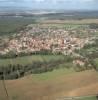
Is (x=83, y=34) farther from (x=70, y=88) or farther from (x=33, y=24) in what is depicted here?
(x=70, y=88)

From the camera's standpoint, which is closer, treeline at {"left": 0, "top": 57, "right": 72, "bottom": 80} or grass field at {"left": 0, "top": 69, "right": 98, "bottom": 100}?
grass field at {"left": 0, "top": 69, "right": 98, "bottom": 100}

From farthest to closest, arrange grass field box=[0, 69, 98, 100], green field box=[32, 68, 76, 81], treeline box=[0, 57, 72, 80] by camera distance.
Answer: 1. treeline box=[0, 57, 72, 80]
2. green field box=[32, 68, 76, 81]
3. grass field box=[0, 69, 98, 100]

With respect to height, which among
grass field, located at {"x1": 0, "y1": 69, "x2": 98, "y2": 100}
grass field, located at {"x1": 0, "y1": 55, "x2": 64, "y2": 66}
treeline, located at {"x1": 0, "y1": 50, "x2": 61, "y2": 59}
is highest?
treeline, located at {"x1": 0, "y1": 50, "x2": 61, "y2": 59}

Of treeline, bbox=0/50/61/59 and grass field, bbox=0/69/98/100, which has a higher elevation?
treeline, bbox=0/50/61/59

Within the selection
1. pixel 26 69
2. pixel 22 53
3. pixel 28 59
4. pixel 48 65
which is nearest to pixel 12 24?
pixel 22 53

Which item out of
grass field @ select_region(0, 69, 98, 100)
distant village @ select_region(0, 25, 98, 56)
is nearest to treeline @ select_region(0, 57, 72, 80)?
grass field @ select_region(0, 69, 98, 100)

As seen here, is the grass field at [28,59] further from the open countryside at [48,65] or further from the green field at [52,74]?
the green field at [52,74]

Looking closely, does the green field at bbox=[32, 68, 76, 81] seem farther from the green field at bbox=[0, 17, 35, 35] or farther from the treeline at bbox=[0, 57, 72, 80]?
the green field at bbox=[0, 17, 35, 35]
